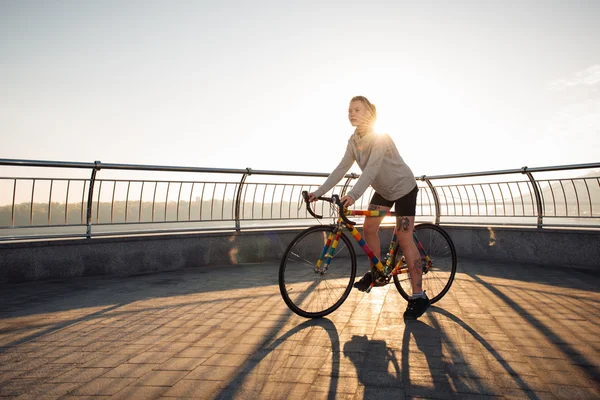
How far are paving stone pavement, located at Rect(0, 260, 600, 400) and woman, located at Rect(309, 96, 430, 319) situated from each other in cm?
29

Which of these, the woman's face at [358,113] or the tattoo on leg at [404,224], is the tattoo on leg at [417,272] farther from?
the woman's face at [358,113]

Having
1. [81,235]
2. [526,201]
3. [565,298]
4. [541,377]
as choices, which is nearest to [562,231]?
[526,201]

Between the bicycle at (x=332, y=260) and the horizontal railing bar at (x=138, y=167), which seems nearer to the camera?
the bicycle at (x=332, y=260)

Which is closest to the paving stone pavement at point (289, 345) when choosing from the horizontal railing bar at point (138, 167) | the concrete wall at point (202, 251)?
the concrete wall at point (202, 251)

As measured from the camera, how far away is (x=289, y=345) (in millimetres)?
3080

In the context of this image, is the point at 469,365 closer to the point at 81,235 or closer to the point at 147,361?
the point at 147,361

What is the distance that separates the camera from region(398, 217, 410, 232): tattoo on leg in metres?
4.07

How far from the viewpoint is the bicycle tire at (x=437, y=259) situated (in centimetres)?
454

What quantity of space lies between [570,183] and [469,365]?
629cm

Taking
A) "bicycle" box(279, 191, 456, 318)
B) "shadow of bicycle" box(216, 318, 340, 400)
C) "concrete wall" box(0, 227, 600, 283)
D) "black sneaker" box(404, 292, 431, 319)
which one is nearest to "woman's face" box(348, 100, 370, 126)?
"bicycle" box(279, 191, 456, 318)

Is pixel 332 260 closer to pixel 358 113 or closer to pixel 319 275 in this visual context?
pixel 319 275

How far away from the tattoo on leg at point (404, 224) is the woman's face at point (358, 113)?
964mm

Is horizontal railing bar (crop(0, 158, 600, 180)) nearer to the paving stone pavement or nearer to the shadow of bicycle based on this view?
the paving stone pavement

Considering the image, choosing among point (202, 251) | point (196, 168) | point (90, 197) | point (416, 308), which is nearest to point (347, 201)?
point (416, 308)
